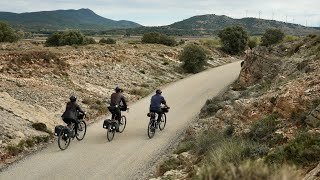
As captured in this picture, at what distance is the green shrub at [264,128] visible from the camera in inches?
486

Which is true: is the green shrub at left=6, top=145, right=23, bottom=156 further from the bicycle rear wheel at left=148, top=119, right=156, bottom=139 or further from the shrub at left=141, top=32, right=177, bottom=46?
the shrub at left=141, top=32, right=177, bottom=46

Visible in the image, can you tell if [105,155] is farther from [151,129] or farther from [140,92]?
[140,92]

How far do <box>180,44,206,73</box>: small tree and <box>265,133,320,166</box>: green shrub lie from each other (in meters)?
38.1

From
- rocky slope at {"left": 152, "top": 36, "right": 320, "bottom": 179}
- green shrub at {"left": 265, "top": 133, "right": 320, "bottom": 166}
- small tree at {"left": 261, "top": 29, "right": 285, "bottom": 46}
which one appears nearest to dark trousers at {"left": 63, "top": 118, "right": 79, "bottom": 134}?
rocky slope at {"left": 152, "top": 36, "right": 320, "bottom": 179}

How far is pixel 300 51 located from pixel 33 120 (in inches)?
710

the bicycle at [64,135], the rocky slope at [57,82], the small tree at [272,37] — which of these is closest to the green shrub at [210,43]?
the small tree at [272,37]

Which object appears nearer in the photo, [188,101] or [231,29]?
[188,101]

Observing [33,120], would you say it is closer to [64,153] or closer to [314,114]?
[64,153]

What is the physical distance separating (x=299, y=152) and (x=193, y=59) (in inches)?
1545

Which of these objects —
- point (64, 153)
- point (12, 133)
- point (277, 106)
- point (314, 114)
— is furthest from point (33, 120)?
point (314, 114)

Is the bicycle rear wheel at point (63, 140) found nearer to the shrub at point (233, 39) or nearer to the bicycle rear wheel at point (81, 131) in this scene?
the bicycle rear wheel at point (81, 131)

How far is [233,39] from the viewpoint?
2813 inches

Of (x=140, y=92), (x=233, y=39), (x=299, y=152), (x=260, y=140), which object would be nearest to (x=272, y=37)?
(x=233, y=39)

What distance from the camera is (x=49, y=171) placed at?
13320 mm
